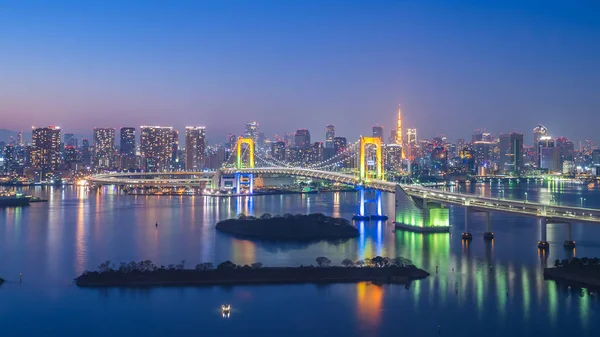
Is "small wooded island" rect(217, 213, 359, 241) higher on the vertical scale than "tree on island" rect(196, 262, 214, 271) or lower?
higher

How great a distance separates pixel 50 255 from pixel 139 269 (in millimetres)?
2913

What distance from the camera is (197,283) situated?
29.0 ft

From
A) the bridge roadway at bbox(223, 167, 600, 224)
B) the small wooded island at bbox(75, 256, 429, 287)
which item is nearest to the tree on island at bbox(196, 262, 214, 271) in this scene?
the small wooded island at bbox(75, 256, 429, 287)

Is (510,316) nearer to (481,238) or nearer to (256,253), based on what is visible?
(256,253)

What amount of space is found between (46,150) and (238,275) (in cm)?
4332

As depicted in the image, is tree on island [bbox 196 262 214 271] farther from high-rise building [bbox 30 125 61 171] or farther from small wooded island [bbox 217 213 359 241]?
→ high-rise building [bbox 30 125 61 171]

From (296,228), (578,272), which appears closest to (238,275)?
(296,228)

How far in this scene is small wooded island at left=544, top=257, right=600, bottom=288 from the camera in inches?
349

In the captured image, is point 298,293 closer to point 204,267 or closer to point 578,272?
point 204,267

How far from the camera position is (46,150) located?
4844 centimetres

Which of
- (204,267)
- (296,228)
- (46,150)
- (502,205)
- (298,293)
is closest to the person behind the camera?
(298,293)

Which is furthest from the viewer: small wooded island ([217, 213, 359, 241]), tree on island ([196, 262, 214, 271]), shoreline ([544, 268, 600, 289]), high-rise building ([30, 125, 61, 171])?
high-rise building ([30, 125, 61, 171])

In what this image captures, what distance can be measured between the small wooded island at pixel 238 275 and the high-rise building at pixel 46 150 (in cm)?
3957

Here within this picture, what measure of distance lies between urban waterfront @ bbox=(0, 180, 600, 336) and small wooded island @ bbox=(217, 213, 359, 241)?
48cm
